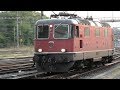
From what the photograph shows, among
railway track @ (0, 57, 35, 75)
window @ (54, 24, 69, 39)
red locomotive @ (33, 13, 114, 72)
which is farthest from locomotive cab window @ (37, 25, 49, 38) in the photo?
railway track @ (0, 57, 35, 75)

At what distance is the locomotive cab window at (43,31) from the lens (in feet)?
55.8

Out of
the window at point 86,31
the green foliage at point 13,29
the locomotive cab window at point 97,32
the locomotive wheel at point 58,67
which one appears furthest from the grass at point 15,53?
the locomotive wheel at point 58,67

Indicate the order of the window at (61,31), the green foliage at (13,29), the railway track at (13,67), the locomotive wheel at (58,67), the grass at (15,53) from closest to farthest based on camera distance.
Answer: the locomotive wheel at (58,67) → the window at (61,31) → the railway track at (13,67) → the grass at (15,53) → the green foliage at (13,29)

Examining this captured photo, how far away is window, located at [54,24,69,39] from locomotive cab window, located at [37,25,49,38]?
1.64 ft

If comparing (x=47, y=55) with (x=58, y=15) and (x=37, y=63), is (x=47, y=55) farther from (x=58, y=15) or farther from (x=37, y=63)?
(x=58, y=15)

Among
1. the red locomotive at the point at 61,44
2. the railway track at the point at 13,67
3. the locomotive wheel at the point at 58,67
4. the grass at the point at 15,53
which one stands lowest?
the grass at the point at 15,53

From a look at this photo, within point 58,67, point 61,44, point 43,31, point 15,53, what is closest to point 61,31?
point 61,44

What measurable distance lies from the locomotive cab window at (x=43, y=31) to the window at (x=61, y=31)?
1.64 feet

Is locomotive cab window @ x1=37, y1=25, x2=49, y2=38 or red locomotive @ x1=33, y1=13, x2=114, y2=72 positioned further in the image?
locomotive cab window @ x1=37, y1=25, x2=49, y2=38

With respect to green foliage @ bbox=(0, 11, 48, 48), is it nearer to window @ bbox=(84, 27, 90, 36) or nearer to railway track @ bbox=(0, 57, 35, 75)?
railway track @ bbox=(0, 57, 35, 75)

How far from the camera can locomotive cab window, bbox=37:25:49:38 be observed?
1702 cm

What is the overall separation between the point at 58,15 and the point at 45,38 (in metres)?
1.74

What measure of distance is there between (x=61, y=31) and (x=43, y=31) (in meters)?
1.01

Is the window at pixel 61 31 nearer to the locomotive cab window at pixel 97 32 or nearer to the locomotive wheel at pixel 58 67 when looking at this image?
the locomotive wheel at pixel 58 67
